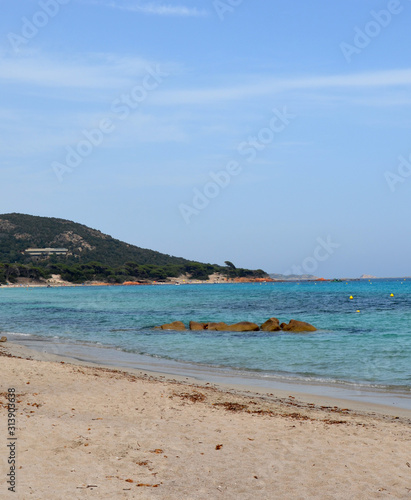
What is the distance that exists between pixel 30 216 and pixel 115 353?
189 m

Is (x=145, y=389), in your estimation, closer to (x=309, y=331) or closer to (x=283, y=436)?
(x=283, y=436)

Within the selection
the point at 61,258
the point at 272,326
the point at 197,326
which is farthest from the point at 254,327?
the point at 61,258

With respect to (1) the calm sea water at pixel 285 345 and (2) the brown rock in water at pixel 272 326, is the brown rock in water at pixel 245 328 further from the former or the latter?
(1) the calm sea water at pixel 285 345

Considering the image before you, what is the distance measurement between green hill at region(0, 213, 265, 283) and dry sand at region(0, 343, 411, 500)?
152 metres

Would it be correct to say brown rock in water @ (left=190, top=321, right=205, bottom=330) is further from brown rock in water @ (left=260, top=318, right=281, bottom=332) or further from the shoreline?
the shoreline

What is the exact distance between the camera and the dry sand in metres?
6.24

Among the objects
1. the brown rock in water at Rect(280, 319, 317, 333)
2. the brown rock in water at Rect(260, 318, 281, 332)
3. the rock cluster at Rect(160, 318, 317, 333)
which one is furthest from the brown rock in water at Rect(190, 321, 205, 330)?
the brown rock in water at Rect(280, 319, 317, 333)

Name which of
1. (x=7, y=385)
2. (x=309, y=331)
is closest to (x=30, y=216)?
(x=309, y=331)

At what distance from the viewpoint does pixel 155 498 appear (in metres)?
5.90

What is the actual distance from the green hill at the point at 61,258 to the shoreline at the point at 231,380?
140 meters

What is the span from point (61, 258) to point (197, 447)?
176 m

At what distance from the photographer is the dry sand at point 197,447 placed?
246 inches

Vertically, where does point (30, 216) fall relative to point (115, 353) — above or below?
above

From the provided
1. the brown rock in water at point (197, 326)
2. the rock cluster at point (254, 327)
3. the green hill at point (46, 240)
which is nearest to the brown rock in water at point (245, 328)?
the rock cluster at point (254, 327)
